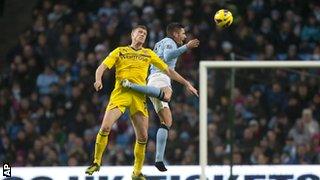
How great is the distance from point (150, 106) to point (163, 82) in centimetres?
469

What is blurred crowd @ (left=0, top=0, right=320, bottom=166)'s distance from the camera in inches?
670

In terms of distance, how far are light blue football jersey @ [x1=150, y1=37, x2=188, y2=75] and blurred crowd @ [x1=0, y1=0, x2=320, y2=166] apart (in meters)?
1.08

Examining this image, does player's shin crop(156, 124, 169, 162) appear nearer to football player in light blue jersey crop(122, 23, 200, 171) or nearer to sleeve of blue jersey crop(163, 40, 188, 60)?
football player in light blue jersey crop(122, 23, 200, 171)

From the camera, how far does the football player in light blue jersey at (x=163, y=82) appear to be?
49.2ft

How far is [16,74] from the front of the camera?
21.7 metres

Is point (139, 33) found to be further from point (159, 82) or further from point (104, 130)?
point (104, 130)

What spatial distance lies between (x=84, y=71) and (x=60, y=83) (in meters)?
0.46

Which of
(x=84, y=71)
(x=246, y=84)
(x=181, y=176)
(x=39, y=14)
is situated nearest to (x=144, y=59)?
(x=246, y=84)

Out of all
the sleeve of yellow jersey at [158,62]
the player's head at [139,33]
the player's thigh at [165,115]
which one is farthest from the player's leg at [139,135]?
the player's head at [139,33]

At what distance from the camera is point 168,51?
49.9 ft

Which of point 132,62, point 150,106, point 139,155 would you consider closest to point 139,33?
point 132,62

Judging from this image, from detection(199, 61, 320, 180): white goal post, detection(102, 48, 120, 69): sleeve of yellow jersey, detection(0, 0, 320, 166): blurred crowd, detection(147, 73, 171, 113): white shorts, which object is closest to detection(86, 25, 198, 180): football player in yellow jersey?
detection(102, 48, 120, 69): sleeve of yellow jersey

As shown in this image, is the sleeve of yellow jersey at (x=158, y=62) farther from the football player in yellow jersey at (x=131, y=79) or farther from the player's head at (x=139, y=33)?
the player's head at (x=139, y=33)

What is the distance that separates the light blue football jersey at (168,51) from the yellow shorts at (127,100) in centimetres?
54
